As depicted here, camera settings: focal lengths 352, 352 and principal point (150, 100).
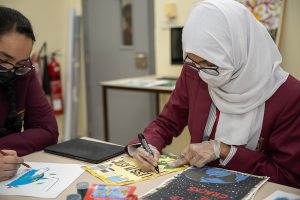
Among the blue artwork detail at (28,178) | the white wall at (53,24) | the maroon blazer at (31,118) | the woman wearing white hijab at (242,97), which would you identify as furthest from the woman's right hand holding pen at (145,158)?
the white wall at (53,24)

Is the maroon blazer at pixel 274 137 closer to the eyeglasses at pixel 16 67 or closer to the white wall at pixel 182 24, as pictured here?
the eyeglasses at pixel 16 67

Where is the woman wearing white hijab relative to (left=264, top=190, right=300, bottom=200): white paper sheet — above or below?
above

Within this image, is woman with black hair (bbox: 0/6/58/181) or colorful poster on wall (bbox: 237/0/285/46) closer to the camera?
woman with black hair (bbox: 0/6/58/181)

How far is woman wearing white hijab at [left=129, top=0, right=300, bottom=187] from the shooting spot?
1.27m

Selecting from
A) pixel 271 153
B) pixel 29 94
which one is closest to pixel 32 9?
pixel 29 94

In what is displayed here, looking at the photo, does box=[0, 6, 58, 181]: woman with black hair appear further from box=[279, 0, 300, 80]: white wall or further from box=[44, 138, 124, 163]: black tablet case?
box=[279, 0, 300, 80]: white wall

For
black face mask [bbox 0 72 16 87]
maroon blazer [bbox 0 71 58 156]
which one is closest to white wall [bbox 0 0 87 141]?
maroon blazer [bbox 0 71 58 156]

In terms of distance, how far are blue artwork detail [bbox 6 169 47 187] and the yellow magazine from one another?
17 centimetres

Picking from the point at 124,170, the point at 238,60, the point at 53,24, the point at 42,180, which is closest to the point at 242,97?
the point at 238,60

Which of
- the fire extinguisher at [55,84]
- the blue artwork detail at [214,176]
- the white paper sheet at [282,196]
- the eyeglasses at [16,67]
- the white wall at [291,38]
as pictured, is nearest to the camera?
the white paper sheet at [282,196]

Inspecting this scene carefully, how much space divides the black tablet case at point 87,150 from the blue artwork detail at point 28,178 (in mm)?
187

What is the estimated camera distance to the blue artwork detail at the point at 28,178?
1.18 metres

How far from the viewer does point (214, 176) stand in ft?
3.89

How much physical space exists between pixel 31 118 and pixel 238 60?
100 cm
